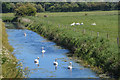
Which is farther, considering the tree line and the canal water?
the tree line

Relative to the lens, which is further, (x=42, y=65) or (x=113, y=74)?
(x=42, y=65)

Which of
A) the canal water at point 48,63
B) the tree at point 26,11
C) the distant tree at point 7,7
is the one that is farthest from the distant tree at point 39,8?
the canal water at point 48,63

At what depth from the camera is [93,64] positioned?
83.1ft

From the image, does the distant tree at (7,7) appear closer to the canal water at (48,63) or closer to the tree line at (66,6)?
the tree line at (66,6)

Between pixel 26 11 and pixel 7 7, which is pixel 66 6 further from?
pixel 26 11

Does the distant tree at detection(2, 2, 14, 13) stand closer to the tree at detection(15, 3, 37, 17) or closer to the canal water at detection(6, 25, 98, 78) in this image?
the tree at detection(15, 3, 37, 17)

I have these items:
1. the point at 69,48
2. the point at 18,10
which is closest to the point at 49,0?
the point at 18,10

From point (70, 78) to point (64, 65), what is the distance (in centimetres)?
499

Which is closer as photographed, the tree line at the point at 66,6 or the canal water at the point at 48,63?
the canal water at the point at 48,63

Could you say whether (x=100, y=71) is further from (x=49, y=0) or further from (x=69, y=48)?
(x=49, y=0)

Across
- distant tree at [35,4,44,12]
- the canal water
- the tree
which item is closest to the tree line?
distant tree at [35,4,44,12]

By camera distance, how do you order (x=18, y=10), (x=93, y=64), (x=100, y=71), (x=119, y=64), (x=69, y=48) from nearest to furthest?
(x=119, y=64) < (x=100, y=71) < (x=93, y=64) < (x=69, y=48) < (x=18, y=10)

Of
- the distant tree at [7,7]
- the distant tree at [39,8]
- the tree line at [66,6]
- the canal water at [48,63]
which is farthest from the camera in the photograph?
the distant tree at [39,8]

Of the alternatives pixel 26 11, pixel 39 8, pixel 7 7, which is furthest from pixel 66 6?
pixel 26 11
